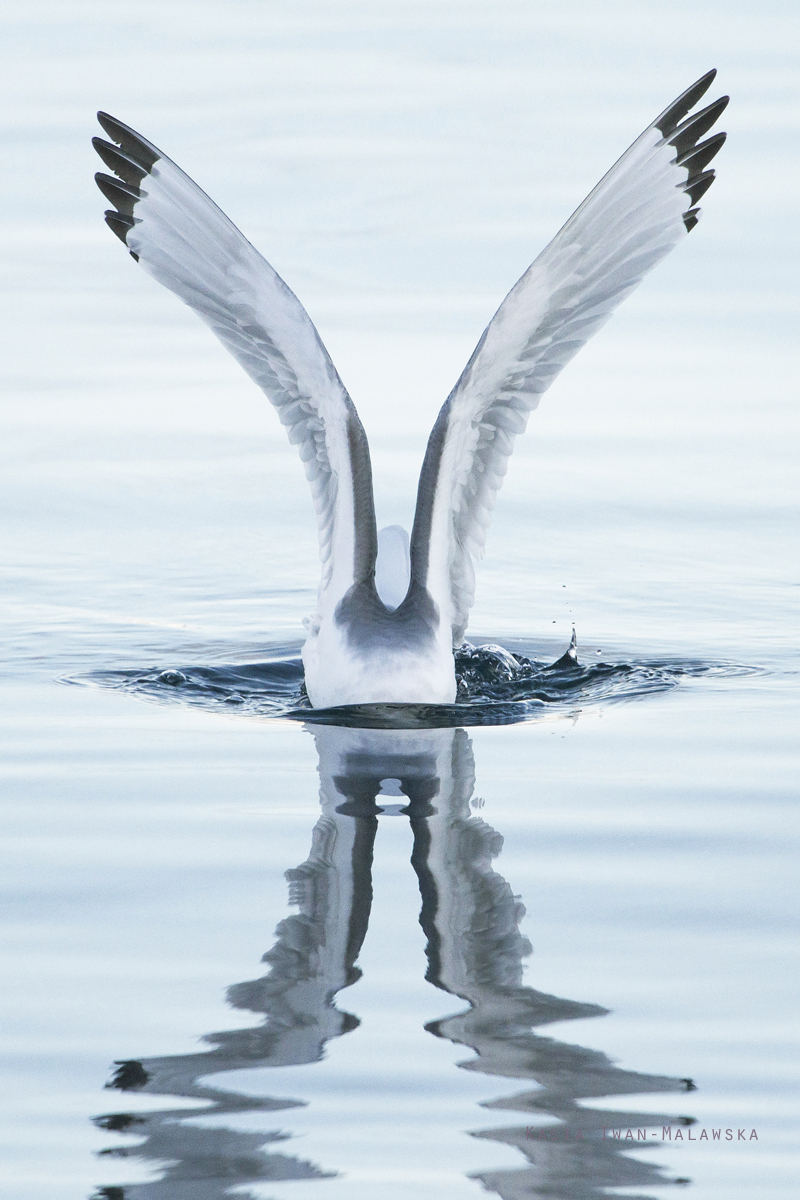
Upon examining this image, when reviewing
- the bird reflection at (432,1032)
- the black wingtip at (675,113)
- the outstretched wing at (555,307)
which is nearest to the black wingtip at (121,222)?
the outstretched wing at (555,307)

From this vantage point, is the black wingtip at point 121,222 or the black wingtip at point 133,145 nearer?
the black wingtip at point 133,145

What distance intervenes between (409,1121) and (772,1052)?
73 cm

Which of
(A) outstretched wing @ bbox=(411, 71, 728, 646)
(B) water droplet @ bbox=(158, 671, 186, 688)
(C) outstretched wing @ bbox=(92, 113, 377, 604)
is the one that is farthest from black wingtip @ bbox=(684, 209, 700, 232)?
(B) water droplet @ bbox=(158, 671, 186, 688)

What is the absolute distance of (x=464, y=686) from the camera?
7074 mm

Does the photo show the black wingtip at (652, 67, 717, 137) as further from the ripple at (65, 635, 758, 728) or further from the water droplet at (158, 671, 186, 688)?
the water droplet at (158, 671, 186, 688)

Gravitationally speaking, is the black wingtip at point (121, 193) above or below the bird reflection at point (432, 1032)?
above

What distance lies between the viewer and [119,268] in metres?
13.8

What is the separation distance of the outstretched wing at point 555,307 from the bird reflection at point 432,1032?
1.88 meters

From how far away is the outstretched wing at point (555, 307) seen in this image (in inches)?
265

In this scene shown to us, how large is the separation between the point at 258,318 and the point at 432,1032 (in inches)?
140

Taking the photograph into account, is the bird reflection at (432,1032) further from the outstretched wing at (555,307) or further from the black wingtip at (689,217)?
the black wingtip at (689,217)

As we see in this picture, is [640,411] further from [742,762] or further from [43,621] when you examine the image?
[742,762]

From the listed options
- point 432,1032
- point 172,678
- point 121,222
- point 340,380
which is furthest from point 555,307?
point 432,1032

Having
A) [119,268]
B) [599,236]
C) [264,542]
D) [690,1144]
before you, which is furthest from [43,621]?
[119,268]
